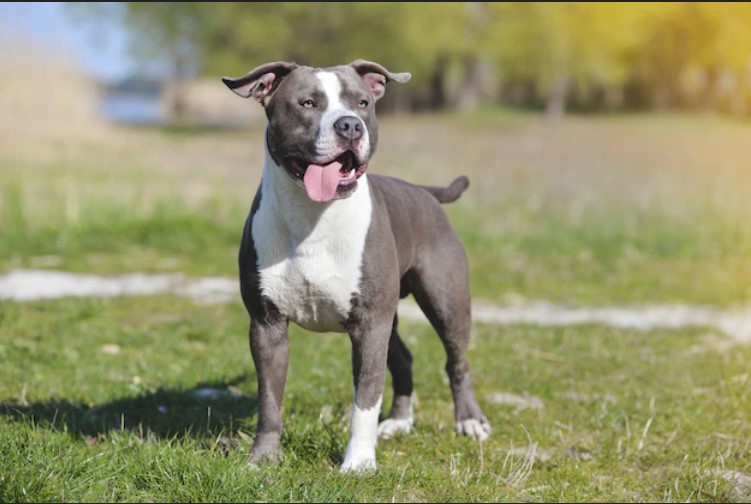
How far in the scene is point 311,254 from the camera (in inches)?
150

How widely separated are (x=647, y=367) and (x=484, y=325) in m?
1.55

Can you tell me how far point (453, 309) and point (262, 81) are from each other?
1.48 m

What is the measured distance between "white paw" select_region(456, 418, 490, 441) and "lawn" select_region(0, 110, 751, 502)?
0.10 m

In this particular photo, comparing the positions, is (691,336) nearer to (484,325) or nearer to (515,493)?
(484,325)

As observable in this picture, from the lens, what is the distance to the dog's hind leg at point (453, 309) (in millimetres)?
4535

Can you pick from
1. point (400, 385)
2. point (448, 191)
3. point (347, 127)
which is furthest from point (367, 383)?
point (448, 191)

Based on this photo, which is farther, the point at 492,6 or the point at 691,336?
the point at 492,6

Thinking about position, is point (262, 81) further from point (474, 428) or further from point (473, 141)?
point (473, 141)

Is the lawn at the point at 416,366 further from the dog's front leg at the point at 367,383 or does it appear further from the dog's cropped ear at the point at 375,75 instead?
the dog's cropped ear at the point at 375,75

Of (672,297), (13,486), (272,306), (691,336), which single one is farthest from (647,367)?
(13,486)

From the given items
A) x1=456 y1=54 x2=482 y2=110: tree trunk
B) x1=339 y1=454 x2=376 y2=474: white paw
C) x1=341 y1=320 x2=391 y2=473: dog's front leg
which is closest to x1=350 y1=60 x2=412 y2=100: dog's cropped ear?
x1=341 y1=320 x2=391 y2=473: dog's front leg

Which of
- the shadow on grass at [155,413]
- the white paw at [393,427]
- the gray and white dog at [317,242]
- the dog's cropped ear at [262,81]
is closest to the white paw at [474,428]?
the white paw at [393,427]

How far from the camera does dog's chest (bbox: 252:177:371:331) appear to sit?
3.79 m

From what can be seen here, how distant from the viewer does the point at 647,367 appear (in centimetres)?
631
